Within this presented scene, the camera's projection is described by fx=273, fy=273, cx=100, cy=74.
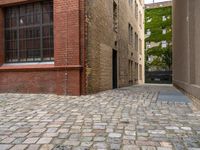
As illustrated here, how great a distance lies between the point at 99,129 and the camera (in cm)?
462

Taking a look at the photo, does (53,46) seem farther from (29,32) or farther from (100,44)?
(100,44)

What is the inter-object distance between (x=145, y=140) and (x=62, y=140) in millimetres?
1201

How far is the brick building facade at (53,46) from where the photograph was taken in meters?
9.91

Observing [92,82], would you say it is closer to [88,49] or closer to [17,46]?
[88,49]

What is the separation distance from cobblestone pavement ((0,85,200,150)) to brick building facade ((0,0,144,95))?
3.46 m

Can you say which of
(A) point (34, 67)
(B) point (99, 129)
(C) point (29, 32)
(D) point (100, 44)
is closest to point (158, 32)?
Result: (D) point (100, 44)

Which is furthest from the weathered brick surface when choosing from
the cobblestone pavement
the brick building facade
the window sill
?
the cobblestone pavement

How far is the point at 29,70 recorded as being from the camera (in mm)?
10672

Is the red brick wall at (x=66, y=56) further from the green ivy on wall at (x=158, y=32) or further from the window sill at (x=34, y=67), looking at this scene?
the green ivy on wall at (x=158, y=32)

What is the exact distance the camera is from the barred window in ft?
35.3

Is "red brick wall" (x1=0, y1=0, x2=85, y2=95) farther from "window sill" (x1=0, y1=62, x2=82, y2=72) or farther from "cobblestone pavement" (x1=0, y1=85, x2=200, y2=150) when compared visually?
"cobblestone pavement" (x1=0, y1=85, x2=200, y2=150)

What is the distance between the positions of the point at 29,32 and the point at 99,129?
7619 millimetres

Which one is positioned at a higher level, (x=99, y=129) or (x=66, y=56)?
(x=66, y=56)

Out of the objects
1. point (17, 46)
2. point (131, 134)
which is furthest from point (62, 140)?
point (17, 46)
